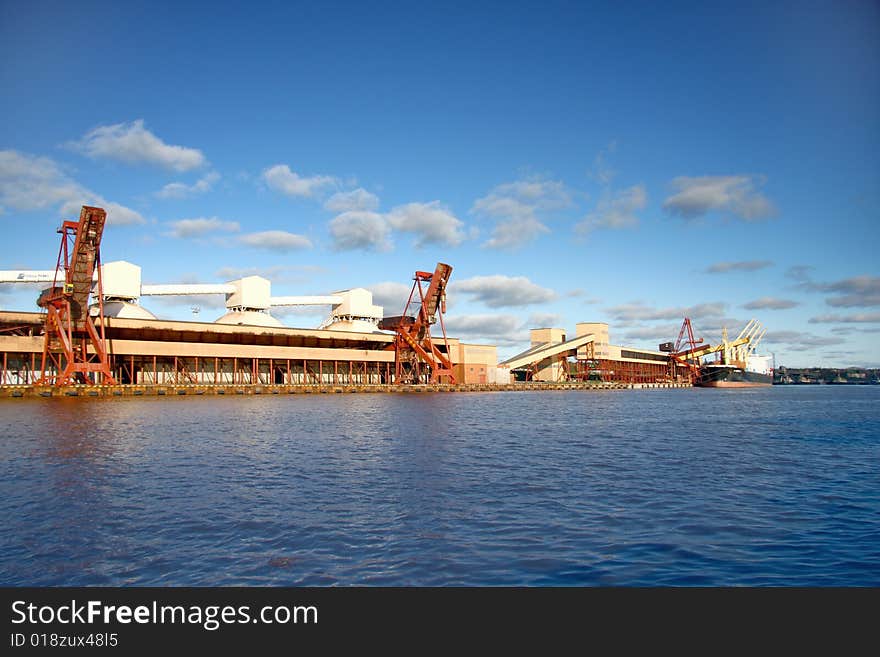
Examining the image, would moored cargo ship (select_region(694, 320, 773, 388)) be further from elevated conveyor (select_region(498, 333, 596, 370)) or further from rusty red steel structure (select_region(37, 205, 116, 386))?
rusty red steel structure (select_region(37, 205, 116, 386))

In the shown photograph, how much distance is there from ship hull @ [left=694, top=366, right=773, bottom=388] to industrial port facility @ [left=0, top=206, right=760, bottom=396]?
68421mm

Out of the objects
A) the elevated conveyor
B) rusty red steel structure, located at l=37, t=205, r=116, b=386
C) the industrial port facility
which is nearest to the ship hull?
the elevated conveyor

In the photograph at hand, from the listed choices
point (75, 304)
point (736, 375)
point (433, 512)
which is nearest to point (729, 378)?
point (736, 375)

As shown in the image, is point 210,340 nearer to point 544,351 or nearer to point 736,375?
point 544,351

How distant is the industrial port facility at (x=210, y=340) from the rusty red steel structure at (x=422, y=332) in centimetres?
19

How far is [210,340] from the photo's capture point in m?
82.4

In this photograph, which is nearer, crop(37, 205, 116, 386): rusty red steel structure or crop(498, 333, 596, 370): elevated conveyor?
crop(37, 205, 116, 386): rusty red steel structure

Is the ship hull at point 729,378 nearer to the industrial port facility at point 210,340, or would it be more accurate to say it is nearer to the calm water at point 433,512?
the industrial port facility at point 210,340

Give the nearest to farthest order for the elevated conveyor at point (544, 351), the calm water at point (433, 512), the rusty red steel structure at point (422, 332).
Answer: the calm water at point (433, 512) < the rusty red steel structure at point (422, 332) < the elevated conveyor at point (544, 351)

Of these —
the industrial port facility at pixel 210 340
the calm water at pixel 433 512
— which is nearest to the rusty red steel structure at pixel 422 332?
the industrial port facility at pixel 210 340

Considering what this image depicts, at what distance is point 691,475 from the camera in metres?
17.8

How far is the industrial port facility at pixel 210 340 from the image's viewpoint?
63.7m

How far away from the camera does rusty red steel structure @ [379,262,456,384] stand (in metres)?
92.8
